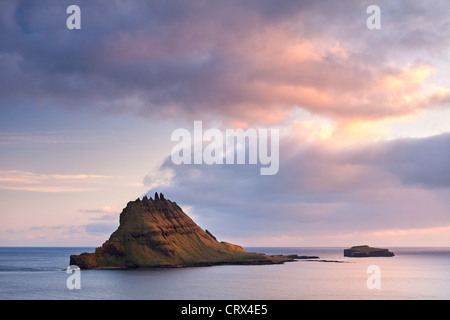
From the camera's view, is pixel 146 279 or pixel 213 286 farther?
pixel 146 279

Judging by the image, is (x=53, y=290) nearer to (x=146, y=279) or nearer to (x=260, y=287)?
(x=146, y=279)

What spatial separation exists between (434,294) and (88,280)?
364 feet

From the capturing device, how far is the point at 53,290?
479 feet

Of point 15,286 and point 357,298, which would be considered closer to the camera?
point 357,298

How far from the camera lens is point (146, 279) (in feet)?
566
